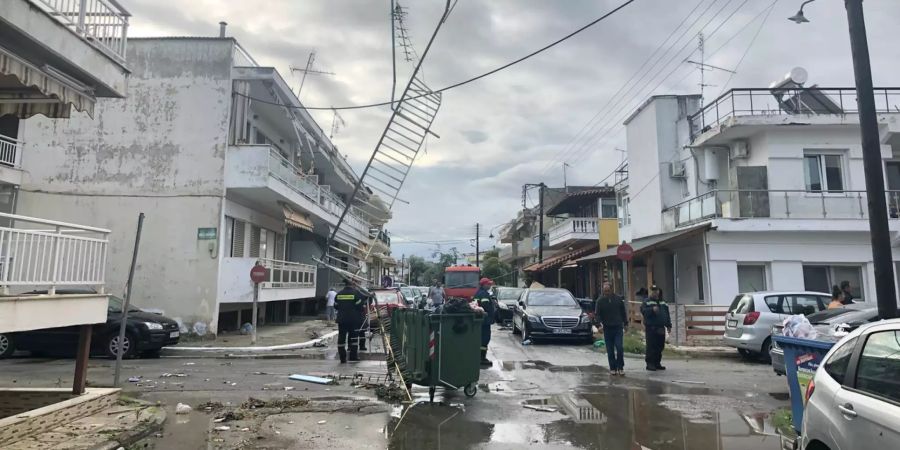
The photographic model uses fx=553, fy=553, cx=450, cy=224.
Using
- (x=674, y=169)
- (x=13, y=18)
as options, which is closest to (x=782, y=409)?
(x=13, y=18)

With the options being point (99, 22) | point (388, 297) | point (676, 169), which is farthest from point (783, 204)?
point (99, 22)

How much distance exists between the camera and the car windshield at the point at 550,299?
16688 millimetres

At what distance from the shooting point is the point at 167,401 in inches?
315

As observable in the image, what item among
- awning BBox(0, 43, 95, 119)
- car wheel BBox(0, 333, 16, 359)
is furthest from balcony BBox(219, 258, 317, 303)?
awning BBox(0, 43, 95, 119)

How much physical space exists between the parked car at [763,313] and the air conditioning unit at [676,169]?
981 centimetres

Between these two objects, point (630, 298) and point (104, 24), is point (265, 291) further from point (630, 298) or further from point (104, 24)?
point (630, 298)

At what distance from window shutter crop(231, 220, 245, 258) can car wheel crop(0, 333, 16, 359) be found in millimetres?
6133

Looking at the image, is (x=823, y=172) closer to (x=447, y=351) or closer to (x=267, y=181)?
(x=447, y=351)

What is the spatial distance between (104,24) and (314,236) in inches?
751

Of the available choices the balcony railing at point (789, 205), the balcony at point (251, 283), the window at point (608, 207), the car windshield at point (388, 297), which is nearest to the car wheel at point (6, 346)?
the balcony at point (251, 283)

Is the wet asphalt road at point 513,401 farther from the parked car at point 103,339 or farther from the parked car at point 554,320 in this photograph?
the parked car at point 554,320

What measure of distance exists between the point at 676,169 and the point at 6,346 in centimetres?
2213

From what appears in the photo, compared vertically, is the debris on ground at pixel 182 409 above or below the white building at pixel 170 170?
below

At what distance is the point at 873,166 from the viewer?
7.11m
